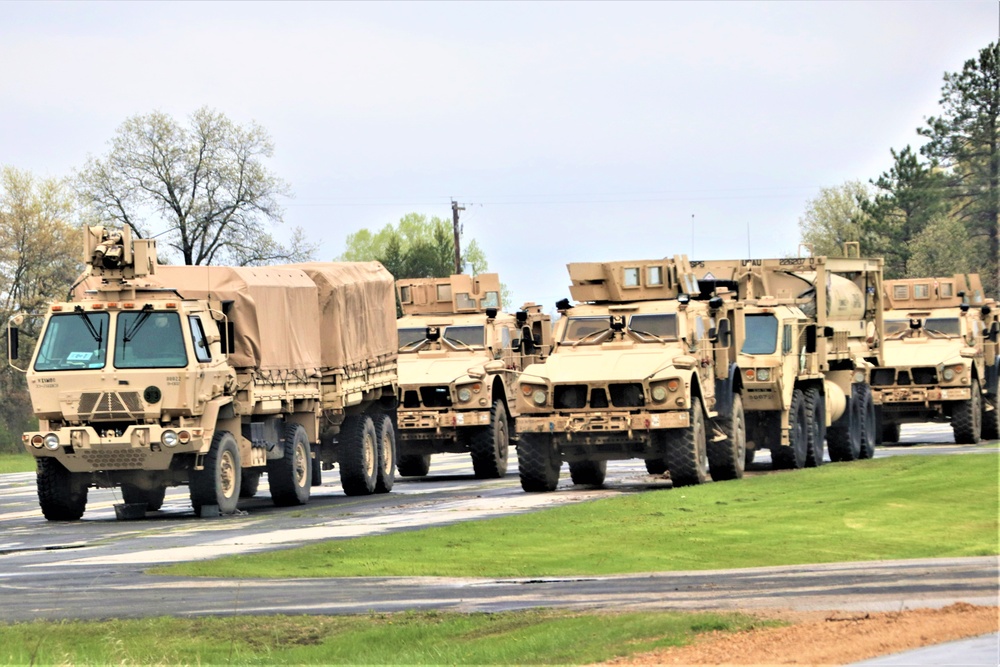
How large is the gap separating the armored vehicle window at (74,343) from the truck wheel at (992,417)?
21.3m

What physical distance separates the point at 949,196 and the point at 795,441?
165 feet

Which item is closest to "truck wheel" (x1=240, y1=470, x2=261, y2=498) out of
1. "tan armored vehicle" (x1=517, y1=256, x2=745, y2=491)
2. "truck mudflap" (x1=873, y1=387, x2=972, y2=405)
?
"tan armored vehicle" (x1=517, y1=256, x2=745, y2=491)

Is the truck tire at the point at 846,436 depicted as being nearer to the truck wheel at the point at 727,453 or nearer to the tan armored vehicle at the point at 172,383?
the truck wheel at the point at 727,453

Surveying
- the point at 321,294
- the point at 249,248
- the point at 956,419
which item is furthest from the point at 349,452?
the point at 249,248

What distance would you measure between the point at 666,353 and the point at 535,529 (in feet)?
20.3

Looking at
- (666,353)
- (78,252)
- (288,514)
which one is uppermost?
(78,252)

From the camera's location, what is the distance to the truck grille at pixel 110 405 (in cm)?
2202

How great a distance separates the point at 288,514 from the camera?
2306 cm

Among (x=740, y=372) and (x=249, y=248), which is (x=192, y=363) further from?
(x=249, y=248)

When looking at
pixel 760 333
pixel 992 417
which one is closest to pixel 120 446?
pixel 760 333

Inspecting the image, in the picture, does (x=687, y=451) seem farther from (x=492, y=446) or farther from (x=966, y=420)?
(x=966, y=420)

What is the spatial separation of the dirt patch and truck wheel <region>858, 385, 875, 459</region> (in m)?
20.2

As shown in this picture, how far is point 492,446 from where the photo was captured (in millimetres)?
30172

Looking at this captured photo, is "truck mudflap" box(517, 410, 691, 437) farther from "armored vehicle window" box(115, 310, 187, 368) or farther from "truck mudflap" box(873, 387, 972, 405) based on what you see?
"truck mudflap" box(873, 387, 972, 405)
